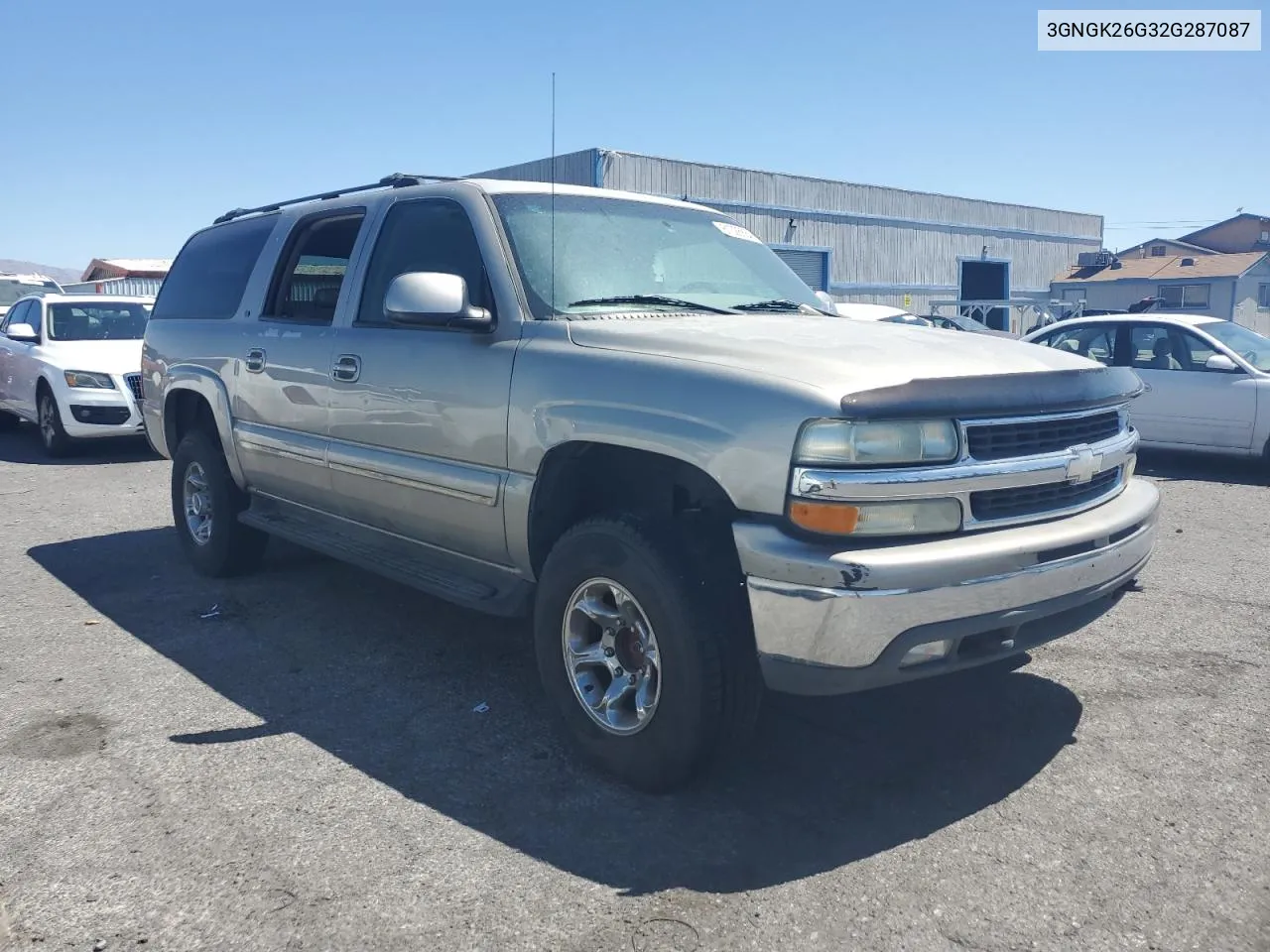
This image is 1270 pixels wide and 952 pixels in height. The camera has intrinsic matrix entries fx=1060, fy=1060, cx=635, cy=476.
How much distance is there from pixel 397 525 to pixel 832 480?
2232 millimetres

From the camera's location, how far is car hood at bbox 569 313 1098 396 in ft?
10.1

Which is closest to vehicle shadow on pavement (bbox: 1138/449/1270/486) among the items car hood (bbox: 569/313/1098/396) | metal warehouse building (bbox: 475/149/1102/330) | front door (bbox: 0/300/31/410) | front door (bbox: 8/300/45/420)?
car hood (bbox: 569/313/1098/396)

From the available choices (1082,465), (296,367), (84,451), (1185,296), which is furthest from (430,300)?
(1185,296)

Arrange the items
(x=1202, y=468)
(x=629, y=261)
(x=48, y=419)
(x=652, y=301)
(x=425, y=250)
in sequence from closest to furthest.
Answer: (x=652, y=301) < (x=629, y=261) < (x=425, y=250) < (x=1202, y=468) < (x=48, y=419)

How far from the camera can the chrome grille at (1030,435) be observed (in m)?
3.08

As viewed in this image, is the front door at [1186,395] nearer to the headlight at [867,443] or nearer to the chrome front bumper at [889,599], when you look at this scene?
the chrome front bumper at [889,599]

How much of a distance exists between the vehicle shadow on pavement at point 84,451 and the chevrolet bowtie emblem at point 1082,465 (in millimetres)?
10097

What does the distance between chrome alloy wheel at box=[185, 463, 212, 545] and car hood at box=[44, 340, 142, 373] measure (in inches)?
210

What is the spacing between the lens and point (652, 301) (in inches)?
160

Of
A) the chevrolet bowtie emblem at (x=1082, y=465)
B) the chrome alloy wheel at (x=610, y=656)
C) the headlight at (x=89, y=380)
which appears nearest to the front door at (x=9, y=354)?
the headlight at (x=89, y=380)

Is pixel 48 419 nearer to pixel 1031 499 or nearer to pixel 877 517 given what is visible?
pixel 877 517

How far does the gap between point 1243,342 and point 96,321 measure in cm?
1200

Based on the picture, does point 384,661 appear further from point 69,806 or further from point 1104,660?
point 1104,660

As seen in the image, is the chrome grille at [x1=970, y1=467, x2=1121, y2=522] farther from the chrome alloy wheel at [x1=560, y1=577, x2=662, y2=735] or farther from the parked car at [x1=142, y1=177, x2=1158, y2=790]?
the chrome alloy wheel at [x1=560, y1=577, x2=662, y2=735]
